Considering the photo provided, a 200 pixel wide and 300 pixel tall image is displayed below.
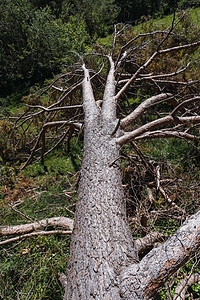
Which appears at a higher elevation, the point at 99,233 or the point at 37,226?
the point at 99,233

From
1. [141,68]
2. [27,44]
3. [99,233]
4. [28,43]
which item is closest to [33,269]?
[99,233]

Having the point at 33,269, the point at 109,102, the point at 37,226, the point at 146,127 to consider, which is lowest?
the point at 33,269

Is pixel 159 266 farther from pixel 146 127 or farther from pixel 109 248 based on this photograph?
pixel 146 127

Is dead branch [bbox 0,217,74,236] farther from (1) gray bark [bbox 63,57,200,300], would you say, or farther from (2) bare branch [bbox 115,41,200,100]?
(2) bare branch [bbox 115,41,200,100]

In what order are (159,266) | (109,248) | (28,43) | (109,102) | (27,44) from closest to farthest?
1. (159,266)
2. (109,248)
3. (109,102)
4. (28,43)
5. (27,44)

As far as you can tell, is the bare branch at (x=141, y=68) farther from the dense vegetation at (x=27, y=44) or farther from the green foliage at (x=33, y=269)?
the dense vegetation at (x=27, y=44)

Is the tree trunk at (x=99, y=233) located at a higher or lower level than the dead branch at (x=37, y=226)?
higher

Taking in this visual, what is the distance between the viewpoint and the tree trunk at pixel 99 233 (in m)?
1.07

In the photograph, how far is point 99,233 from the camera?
1.30m

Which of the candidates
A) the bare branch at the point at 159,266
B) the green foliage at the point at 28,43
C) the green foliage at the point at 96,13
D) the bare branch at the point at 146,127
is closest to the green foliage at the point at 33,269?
the bare branch at the point at 159,266

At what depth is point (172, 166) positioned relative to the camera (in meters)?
3.26

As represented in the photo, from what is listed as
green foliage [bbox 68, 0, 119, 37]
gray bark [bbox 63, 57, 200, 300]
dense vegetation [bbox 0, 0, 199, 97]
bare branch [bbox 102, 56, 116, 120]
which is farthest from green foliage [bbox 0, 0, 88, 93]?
gray bark [bbox 63, 57, 200, 300]

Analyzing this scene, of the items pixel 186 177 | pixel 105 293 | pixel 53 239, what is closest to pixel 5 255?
pixel 53 239

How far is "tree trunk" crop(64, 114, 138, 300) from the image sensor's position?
3.51 feet
